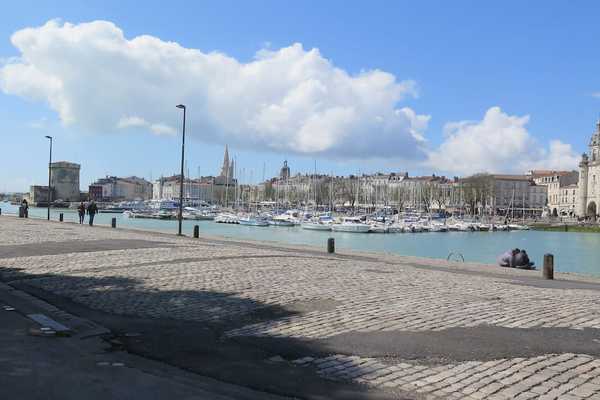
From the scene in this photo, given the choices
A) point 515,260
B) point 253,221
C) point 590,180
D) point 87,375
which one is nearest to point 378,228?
point 253,221

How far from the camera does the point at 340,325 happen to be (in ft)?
33.3

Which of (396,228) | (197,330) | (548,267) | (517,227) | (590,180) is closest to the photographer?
(197,330)

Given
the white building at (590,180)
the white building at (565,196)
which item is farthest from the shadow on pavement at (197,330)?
the white building at (565,196)

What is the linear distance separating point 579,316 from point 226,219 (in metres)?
107

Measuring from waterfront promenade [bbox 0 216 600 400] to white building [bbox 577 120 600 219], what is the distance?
16489 cm

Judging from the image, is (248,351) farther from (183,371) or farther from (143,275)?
(143,275)

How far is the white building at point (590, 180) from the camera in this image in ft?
547

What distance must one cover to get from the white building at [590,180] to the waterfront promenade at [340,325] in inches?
6492

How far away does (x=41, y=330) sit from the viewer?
924 cm

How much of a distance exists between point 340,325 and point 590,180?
178m

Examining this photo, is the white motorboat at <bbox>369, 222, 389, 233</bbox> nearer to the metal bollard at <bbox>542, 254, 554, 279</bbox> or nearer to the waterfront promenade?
the metal bollard at <bbox>542, 254, 554, 279</bbox>

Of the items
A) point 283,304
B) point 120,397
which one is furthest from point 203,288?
point 120,397

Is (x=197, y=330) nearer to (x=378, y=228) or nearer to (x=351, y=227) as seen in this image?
(x=351, y=227)

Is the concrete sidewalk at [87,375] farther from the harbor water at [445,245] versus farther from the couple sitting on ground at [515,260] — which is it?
the harbor water at [445,245]
